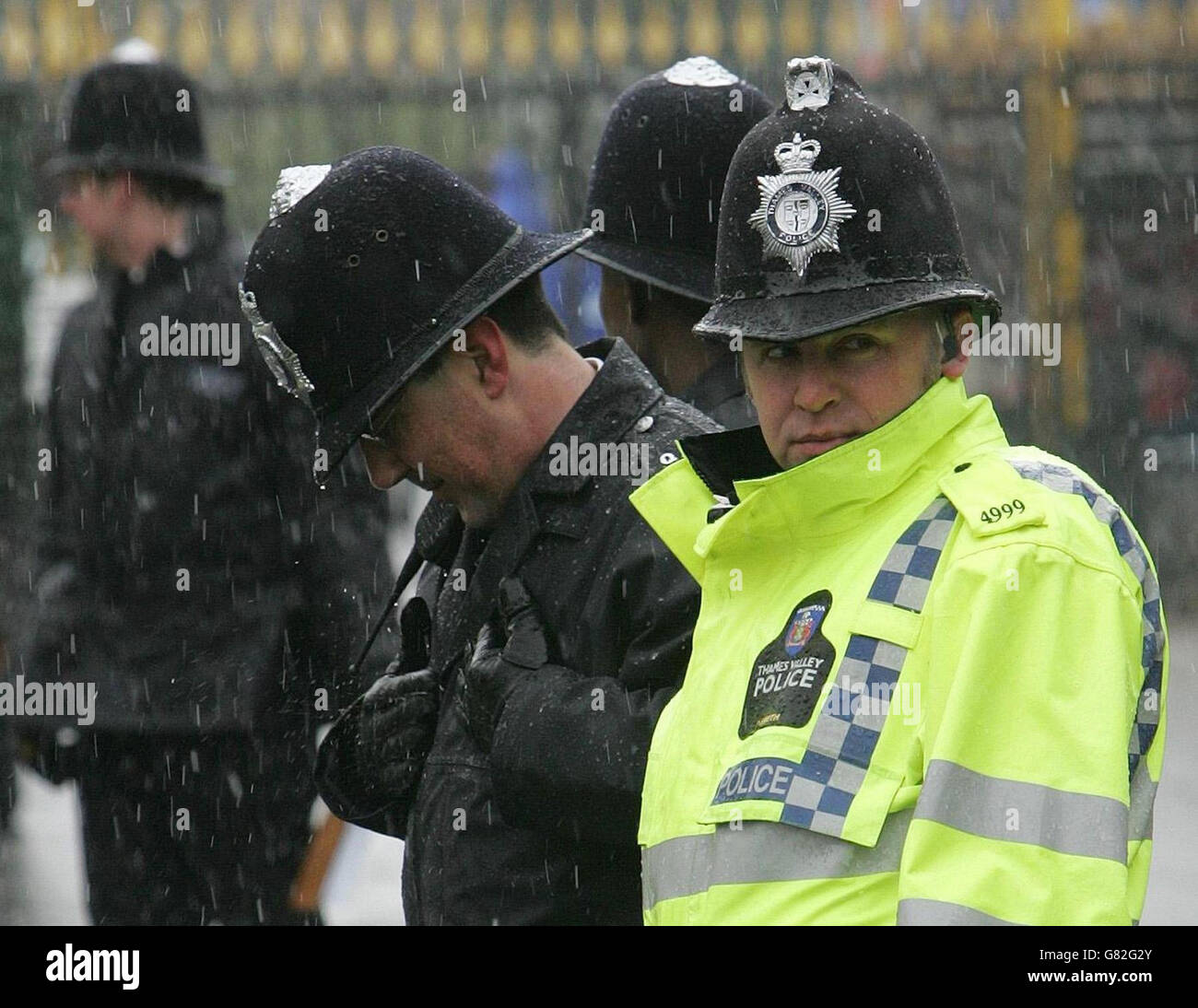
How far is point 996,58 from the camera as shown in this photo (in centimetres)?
941

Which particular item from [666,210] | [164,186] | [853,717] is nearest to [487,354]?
[666,210]

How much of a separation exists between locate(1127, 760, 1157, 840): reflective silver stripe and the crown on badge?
26.9 inches

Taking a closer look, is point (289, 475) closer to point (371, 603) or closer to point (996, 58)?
point (371, 603)

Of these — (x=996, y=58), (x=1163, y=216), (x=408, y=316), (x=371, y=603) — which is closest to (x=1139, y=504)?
(x=1163, y=216)

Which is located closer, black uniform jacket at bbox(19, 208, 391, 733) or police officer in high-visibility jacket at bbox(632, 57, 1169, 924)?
police officer in high-visibility jacket at bbox(632, 57, 1169, 924)

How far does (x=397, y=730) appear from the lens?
8.32ft

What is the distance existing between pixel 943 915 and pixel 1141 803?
266 mm

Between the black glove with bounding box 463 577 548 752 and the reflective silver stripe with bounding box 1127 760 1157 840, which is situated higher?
the black glove with bounding box 463 577 548 752

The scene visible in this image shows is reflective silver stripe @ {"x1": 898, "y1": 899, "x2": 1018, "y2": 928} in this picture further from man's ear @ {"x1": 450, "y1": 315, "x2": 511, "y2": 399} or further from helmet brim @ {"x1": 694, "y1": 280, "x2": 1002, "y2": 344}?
man's ear @ {"x1": 450, "y1": 315, "x2": 511, "y2": 399}

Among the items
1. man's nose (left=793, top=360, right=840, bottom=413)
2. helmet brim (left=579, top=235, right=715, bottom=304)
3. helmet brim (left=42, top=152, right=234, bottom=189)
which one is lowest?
man's nose (left=793, top=360, right=840, bottom=413)

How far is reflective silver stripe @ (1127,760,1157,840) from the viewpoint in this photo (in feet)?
5.77

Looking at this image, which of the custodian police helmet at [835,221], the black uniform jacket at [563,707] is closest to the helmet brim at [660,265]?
the black uniform jacket at [563,707]

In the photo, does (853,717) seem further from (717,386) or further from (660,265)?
(660,265)

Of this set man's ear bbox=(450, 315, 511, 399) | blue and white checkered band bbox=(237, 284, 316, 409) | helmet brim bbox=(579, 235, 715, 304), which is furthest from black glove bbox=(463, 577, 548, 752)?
helmet brim bbox=(579, 235, 715, 304)
